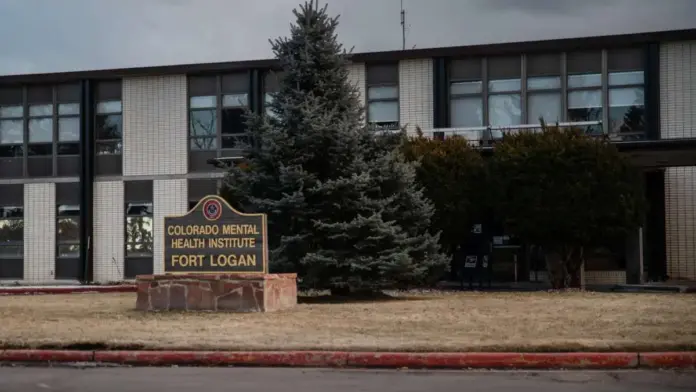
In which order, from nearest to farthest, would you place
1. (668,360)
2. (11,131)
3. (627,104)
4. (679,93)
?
(668,360) → (679,93) → (627,104) → (11,131)

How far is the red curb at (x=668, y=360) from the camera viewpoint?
11883 millimetres

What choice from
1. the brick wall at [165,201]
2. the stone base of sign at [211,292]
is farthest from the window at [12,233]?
the stone base of sign at [211,292]

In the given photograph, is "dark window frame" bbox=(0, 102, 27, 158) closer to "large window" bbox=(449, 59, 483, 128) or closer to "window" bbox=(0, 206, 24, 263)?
"window" bbox=(0, 206, 24, 263)

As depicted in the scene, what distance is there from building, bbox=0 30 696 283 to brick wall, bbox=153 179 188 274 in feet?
0.16

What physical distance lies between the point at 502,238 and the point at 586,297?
32.5 feet

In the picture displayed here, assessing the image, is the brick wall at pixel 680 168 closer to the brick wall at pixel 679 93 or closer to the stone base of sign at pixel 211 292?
the brick wall at pixel 679 93

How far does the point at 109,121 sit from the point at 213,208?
62.2ft

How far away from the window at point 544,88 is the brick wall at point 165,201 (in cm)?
1241

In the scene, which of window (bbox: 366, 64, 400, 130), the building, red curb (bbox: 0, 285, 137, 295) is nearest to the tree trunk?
the building

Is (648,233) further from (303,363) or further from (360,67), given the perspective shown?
(303,363)

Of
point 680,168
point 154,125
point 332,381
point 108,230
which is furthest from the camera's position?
point 108,230

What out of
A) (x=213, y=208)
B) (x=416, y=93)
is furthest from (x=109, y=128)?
(x=213, y=208)

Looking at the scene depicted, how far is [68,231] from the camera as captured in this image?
122 ft

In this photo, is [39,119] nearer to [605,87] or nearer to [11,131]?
[11,131]
